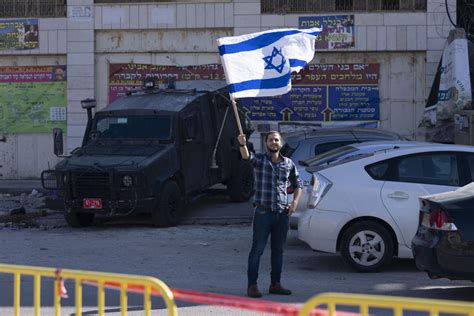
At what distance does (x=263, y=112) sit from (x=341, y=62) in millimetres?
2260

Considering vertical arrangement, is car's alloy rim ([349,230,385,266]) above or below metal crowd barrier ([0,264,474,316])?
below

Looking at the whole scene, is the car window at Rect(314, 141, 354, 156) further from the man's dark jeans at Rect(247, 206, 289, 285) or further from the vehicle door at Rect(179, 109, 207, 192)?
the man's dark jeans at Rect(247, 206, 289, 285)

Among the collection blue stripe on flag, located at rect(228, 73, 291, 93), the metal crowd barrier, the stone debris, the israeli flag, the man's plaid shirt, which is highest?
the israeli flag

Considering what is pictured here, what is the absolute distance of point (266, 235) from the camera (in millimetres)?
8242

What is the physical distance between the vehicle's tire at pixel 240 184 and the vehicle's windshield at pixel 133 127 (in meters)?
2.50

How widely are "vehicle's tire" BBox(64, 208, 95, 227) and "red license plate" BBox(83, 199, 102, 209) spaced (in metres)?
0.42

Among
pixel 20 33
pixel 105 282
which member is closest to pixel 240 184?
pixel 20 33

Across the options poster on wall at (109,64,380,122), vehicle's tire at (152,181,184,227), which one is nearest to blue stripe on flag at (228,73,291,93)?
vehicle's tire at (152,181,184,227)

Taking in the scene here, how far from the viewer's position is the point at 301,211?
35.2 feet

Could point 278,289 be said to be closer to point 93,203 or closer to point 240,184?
point 93,203

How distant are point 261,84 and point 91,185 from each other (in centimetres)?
515

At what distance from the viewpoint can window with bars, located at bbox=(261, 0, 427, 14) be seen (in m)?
19.1

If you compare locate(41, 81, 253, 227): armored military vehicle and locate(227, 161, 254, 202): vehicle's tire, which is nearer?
locate(41, 81, 253, 227): armored military vehicle

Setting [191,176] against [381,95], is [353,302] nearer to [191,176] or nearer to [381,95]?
[191,176]
